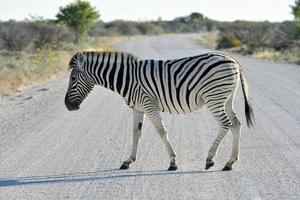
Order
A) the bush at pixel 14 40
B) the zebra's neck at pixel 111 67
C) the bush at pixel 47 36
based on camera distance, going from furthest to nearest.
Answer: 1. the bush at pixel 47 36
2. the bush at pixel 14 40
3. the zebra's neck at pixel 111 67

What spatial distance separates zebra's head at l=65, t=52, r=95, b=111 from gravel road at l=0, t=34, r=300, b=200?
2.90 feet

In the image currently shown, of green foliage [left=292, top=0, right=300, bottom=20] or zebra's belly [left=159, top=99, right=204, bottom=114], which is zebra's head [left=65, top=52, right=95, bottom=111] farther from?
green foliage [left=292, top=0, right=300, bottom=20]

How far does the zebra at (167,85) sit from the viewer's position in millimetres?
7758

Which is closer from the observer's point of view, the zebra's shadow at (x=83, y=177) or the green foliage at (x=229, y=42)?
the zebra's shadow at (x=83, y=177)

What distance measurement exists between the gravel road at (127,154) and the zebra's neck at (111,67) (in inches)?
45.9

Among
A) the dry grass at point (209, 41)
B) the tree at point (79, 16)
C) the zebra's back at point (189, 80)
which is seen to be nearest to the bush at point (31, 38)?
the tree at point (79, 16)

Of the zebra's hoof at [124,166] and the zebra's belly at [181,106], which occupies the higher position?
the zebra's belly at [181,106]

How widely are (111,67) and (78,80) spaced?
53cm

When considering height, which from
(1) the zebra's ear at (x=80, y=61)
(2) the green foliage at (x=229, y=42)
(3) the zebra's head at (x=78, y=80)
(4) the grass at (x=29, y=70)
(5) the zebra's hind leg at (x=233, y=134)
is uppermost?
(1) the zebra's ear at (x=80, y=61)

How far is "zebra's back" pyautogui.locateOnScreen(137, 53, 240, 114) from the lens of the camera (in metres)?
7.74

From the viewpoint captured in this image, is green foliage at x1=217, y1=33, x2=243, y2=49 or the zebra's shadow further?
green foliage at x1=217, y1=33, x2=243, y2=49

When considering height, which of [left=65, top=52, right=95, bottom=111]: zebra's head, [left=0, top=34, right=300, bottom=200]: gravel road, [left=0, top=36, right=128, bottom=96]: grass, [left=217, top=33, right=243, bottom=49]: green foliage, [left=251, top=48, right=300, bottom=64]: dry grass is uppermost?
[left=65, top=52, right=95, bottom=111]: zebra's head

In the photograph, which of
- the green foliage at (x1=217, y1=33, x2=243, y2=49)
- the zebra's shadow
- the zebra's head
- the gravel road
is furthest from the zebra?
the green foliage at (x1=217, y1=33, x2=243, y2=49)

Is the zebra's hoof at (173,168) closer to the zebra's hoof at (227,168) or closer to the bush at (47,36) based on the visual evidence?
the zebra's hoof at (227,168)
